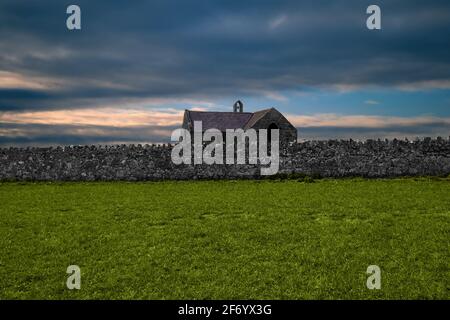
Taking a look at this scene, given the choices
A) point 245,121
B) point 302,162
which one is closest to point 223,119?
point 245,121

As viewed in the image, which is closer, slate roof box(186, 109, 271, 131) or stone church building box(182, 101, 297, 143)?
stone church building box(182, 101, 297, 143)

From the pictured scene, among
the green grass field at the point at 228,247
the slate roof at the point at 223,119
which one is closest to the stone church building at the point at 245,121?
the slate roof at the point at 223,119

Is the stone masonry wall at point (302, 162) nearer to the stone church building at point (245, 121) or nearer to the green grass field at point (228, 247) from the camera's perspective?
the green grass field at point (228, 247)

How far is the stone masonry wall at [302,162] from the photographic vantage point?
87.9 ft

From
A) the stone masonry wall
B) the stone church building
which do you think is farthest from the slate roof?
the stone masonry wall

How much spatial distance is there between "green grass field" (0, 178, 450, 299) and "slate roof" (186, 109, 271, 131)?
1350 inches

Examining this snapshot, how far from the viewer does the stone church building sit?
163ft

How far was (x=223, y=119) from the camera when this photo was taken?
52.3 meters

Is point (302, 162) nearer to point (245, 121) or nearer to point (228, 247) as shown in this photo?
point (228, 247)

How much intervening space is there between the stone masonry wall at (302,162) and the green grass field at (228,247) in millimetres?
9714

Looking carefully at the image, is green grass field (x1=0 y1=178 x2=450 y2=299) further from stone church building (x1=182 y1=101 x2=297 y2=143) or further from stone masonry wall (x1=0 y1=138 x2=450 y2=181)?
stone church building (x1=182 y1=101 x2=297 y2=143)
